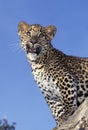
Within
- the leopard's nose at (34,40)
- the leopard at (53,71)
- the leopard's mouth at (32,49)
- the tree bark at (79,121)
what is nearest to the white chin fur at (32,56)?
the leopard at (53,71)

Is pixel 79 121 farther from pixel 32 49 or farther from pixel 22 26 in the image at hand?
pixel 22 26

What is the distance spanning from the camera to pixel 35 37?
18.3 m

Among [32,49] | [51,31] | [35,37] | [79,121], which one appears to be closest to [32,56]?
[32,49]

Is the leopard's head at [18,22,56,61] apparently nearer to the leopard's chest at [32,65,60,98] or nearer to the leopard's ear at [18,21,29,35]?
the leopard's ear at [18,21,29,35]

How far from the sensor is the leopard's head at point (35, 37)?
59.2 ft

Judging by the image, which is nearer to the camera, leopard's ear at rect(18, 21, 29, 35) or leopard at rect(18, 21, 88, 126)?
leopard at rect(18, 21, 88, 126)

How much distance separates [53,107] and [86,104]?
532 cm

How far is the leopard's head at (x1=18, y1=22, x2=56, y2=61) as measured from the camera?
18047 mm

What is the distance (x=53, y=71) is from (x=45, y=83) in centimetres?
48

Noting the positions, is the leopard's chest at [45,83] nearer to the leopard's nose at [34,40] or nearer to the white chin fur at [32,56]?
the white chin fur at [32,56]

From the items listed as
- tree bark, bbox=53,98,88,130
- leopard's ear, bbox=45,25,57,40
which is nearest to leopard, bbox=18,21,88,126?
leopard's ear, bbox=45,25,57,40

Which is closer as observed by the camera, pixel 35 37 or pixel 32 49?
pixel 32 49

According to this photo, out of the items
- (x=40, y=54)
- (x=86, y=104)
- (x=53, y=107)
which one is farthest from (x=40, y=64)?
(x=86, y=104)

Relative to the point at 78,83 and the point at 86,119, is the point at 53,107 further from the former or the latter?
the point at 86,119
